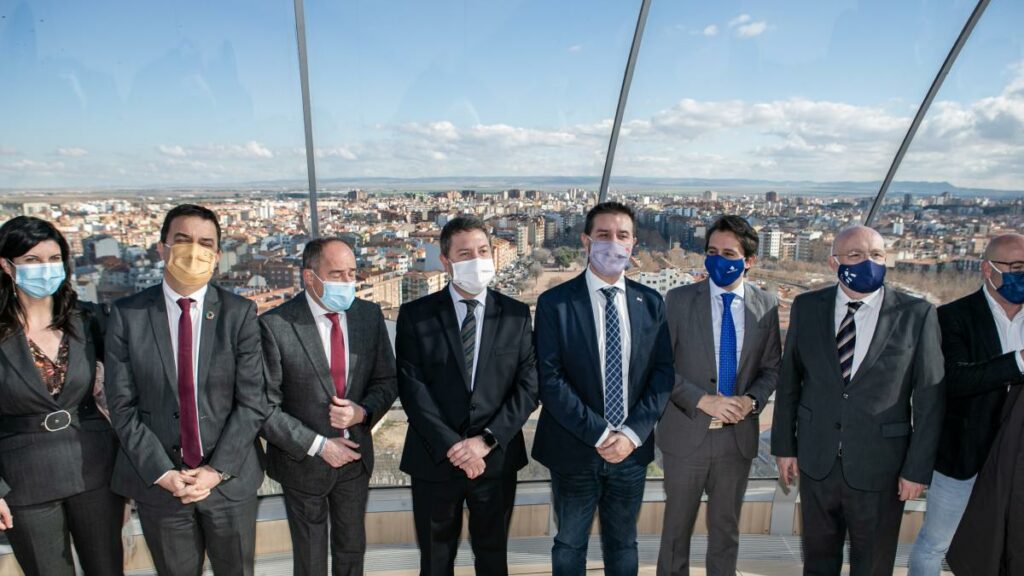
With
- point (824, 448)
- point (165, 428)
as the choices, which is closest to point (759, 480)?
point (824, 448)

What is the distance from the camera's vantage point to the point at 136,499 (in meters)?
2.13

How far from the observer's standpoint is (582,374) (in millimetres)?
2416

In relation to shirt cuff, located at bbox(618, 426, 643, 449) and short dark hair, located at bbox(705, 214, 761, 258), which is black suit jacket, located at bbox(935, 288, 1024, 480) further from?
shirt cuff, located at bbox(618, 426, 643, 449)

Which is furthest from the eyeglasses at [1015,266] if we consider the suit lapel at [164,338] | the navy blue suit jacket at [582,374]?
the suit lapel at [164,338]

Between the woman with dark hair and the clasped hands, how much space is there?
1337 millimetres

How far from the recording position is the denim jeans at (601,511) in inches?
95.0

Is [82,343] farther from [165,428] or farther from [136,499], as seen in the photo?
[136,499]

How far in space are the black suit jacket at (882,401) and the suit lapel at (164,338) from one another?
8.42ft

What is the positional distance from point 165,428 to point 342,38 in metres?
2.32

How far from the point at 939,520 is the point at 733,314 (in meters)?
1.23

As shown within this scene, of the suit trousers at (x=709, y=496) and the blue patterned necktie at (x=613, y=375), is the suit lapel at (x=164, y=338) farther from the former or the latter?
the suit trousers at (x=709, y=496)

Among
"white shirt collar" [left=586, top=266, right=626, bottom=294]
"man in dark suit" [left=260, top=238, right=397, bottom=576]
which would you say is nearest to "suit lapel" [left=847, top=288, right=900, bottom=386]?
"white shirt collar" [left=586, top=266, right=626, bottom=294]

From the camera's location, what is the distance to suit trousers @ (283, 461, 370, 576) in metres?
2.36

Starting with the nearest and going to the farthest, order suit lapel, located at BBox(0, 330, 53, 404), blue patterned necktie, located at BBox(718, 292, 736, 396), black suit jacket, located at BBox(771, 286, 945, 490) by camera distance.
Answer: suit lapel, located at BBox(0, 330, 53, 404) → black suit jacket, located at BBox(771, 286, 945, 490) → blue patterned necktie, located at BBox(718, 292, 736, 396)
